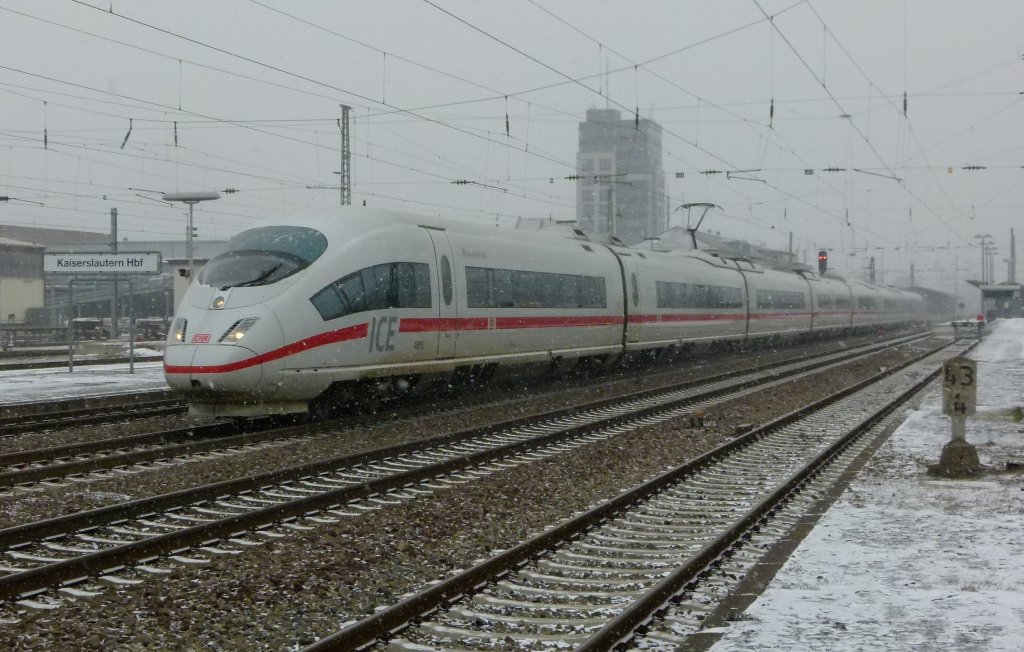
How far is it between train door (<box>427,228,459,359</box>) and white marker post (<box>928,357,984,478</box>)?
7.37 metres

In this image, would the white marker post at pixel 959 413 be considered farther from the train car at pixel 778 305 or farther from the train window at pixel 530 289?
the train car at pixel 778 305

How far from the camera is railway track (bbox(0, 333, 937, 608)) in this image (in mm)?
6332

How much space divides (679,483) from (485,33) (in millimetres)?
Result: 11340

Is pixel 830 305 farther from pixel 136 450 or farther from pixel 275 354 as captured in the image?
pixel 136 450

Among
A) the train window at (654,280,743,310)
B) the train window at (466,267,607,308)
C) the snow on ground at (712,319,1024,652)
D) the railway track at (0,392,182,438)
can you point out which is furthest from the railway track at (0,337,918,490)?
the train window at (654,280,743,310)

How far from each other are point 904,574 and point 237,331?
838cm

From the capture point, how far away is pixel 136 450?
1153cm

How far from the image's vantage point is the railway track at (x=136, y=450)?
393 inches

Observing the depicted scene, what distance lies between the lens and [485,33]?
61.8ft

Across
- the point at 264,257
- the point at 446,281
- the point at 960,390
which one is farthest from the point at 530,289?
the point at 960,390

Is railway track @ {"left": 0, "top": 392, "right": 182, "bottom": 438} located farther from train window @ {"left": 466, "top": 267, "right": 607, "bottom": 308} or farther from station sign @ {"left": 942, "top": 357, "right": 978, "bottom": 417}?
station sign @ {"left": 942, "top": 357, "right": 978, "bottom": 417}

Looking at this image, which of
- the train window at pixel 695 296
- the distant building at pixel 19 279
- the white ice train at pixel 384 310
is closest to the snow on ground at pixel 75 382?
the white ice train at pixel 384 310

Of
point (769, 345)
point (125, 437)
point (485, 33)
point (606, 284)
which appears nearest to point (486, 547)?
point (125, 437)

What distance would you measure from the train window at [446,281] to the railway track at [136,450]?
3.14m
